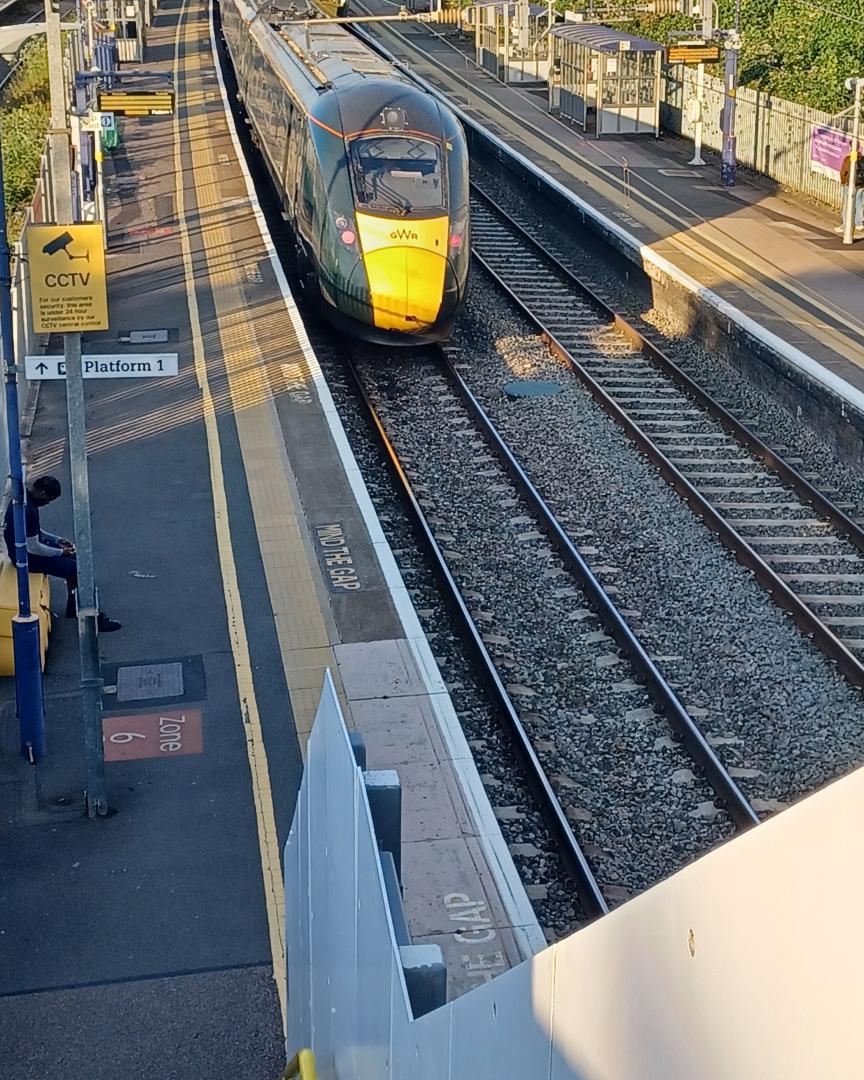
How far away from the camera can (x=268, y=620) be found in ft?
36.5

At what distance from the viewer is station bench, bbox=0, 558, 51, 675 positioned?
408 inches

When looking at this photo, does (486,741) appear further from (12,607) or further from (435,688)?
(12,607)

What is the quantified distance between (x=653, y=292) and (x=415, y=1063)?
777 inches

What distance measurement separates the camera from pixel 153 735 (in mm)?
9773

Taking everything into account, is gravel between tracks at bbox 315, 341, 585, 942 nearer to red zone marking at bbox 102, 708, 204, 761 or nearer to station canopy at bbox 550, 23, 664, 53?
red zone marking at bbox 102, 708, 204, 761

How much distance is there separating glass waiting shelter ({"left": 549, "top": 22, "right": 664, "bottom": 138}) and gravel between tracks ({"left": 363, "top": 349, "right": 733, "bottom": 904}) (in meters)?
19.8

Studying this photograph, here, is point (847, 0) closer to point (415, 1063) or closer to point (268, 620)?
point (268, 620)

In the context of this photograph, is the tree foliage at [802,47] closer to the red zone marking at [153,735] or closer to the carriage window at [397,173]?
the carriage window at [397,173]

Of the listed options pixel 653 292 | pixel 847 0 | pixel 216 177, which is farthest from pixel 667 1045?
pixel 847 0

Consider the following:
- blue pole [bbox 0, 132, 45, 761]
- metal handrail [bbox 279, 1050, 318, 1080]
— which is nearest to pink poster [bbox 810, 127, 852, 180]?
blue pole [bbox 0, 132, 45, 761]

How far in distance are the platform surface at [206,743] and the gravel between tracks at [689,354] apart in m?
4.89

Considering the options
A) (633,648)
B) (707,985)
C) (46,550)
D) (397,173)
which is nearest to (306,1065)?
(707,985)

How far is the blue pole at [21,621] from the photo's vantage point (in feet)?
29.7

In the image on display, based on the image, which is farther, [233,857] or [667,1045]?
[233,857]
